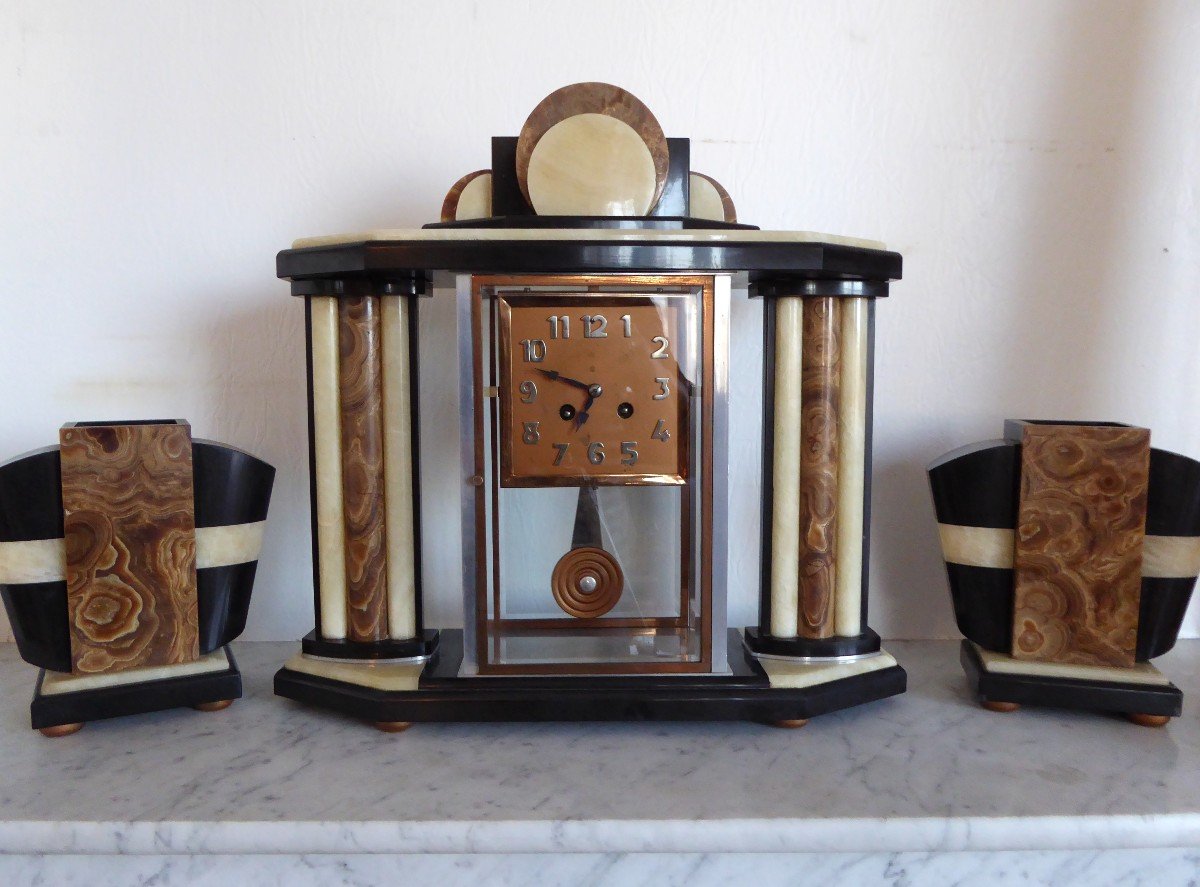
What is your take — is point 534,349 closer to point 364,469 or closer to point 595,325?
point 595,325

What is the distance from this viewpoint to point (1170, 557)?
871 millimetres

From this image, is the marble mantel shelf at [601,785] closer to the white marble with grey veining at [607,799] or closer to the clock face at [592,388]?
the white marble with grey veining at [607,799]

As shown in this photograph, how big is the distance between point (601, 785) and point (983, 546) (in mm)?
472

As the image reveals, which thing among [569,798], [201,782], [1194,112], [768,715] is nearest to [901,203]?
[1194,112]

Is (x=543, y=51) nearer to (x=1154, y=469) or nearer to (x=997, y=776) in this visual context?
(x=1154, y=469)

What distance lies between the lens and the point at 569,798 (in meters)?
0.72

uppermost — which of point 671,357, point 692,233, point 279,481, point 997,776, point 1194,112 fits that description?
point 1194,112

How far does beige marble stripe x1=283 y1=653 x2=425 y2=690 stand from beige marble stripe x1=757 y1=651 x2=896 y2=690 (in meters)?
0.36

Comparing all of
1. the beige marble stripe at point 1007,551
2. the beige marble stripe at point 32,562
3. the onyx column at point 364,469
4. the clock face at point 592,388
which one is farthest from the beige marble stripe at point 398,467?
the beige marble stripe at point 1007,551

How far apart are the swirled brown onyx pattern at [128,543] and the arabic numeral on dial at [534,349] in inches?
14.2

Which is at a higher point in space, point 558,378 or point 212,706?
point 558,378

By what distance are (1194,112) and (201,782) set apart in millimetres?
1369

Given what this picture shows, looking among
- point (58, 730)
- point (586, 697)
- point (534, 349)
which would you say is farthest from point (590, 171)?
point (58, 730)

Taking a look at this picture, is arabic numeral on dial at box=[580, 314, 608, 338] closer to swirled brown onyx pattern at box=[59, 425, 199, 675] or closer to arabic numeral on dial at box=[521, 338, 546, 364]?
arabic numeral on dial at box=[521, 338, 546, 364]
